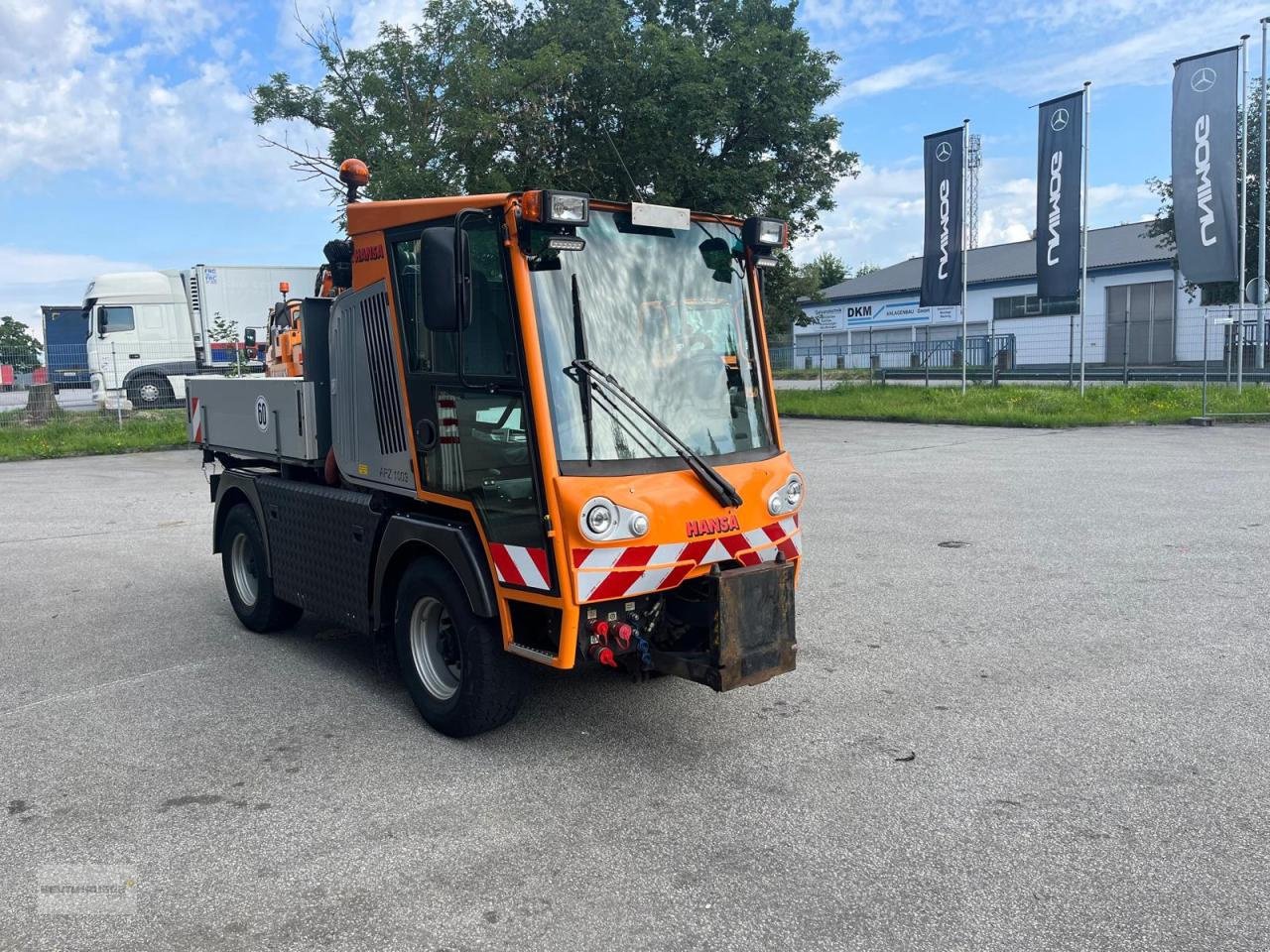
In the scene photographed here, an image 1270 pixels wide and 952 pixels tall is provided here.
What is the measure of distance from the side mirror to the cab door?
0.11ft

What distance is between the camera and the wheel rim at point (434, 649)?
5.10 metres

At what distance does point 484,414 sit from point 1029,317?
5027 centimetres

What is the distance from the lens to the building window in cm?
4853

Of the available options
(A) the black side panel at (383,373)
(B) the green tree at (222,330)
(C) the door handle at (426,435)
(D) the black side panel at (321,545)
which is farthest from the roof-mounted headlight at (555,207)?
(B) the green tree at (222,330)

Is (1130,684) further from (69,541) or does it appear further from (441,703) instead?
(69,541)

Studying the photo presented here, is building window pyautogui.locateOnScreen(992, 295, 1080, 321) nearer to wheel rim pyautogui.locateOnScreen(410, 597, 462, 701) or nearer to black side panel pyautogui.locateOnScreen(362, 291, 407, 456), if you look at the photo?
black side panel pyautogui.locateOnScreen(362, 291, 407, 456)

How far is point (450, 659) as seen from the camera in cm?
513

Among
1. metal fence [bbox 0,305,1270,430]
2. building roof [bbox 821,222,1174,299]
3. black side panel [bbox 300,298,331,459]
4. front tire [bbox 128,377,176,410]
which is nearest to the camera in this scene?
black side panel [bbox 300,298,331,459]

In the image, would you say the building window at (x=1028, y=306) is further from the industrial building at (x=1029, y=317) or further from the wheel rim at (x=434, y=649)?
the wheel rim at (x=434, y=649)

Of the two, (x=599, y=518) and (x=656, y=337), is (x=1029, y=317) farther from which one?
(x=599, y=518)

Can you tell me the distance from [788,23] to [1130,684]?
22.4 meters

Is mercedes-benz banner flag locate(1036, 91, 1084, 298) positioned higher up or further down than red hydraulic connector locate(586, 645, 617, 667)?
higher up

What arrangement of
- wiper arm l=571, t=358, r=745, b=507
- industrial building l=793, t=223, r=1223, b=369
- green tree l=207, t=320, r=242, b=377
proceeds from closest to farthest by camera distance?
1. wiper arm l=571, t=358, r=745, b=507
2. green tree l=207, t=320, r=242, b=377
3. industrial building l=793, t=223, r=1223, b=369

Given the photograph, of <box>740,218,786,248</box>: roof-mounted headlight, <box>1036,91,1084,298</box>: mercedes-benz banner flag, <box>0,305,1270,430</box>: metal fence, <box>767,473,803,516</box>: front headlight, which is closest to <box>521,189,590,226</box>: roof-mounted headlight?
<box>740,218,786,248</box>: roof-mounted headlight
